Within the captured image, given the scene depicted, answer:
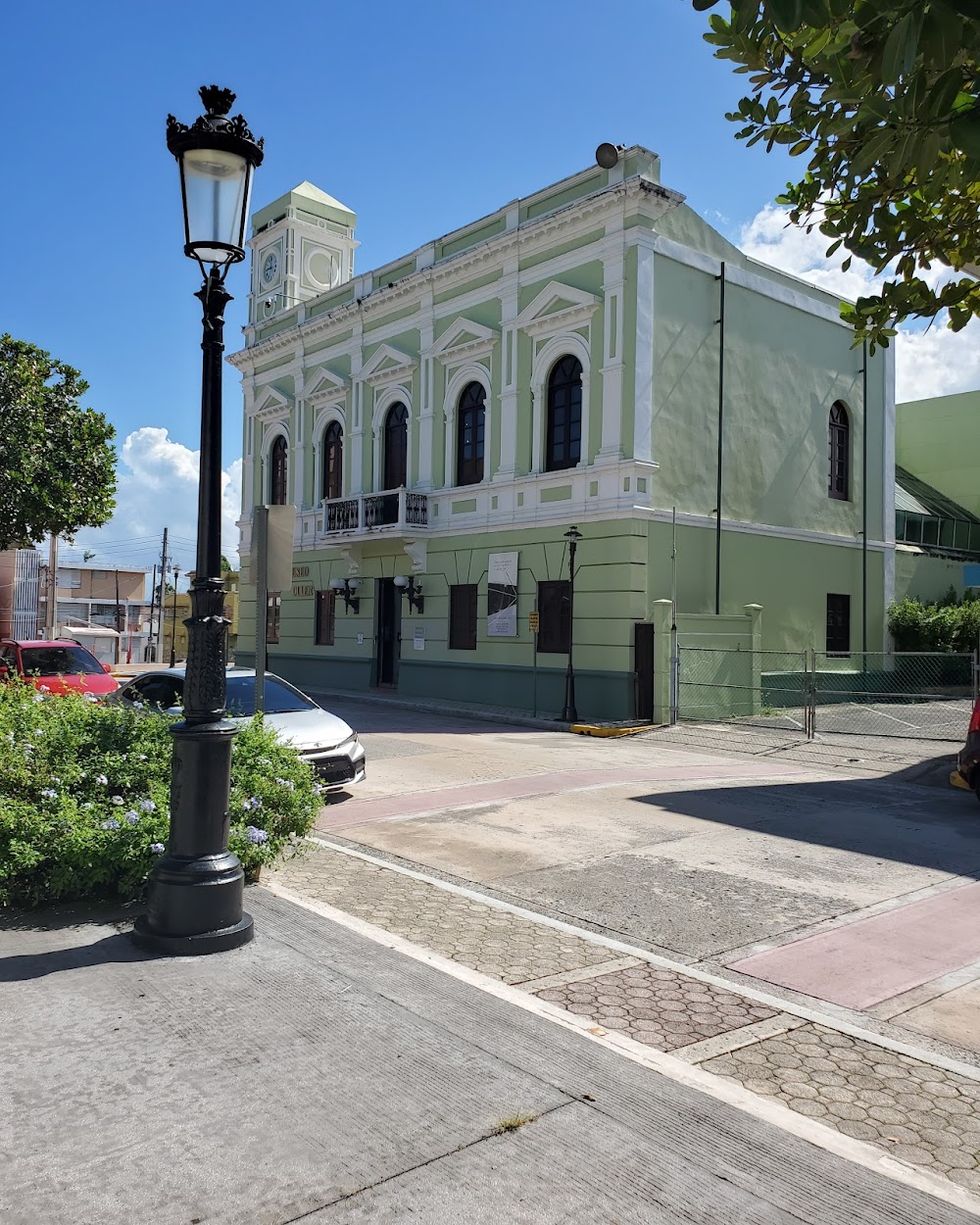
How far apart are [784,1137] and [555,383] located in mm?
19625

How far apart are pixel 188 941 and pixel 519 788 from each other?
6.83 m

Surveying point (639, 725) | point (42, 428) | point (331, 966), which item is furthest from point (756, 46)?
point (42, 428)

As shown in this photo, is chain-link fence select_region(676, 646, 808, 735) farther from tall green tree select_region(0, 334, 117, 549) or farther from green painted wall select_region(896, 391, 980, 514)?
green painted wall select_region(896, 391, 980, 514)

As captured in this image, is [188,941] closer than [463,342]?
Yes

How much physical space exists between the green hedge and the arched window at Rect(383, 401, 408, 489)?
12.9 meters

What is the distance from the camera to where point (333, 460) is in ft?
96.0

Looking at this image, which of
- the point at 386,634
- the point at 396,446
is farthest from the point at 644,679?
the point at 396,446

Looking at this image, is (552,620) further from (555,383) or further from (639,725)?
(555,383)

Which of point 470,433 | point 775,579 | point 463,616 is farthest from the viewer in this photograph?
point 470,433

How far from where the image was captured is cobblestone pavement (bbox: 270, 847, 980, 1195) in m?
3.78

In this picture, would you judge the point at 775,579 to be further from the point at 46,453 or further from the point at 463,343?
the point at 46,453

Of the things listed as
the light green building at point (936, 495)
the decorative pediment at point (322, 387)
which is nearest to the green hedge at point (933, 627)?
the light green building at point (936, 495)

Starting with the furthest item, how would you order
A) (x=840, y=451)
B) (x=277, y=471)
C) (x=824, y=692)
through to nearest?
1. (x=277, y=471)
2. (x=840, y=451)
3. (x=824, y=692)

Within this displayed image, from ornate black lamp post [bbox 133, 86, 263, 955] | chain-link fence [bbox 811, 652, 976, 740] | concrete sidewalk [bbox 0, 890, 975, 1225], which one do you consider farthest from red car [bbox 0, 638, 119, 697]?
concrete sidewalk [bbox 0, 890, 975, 1225]
